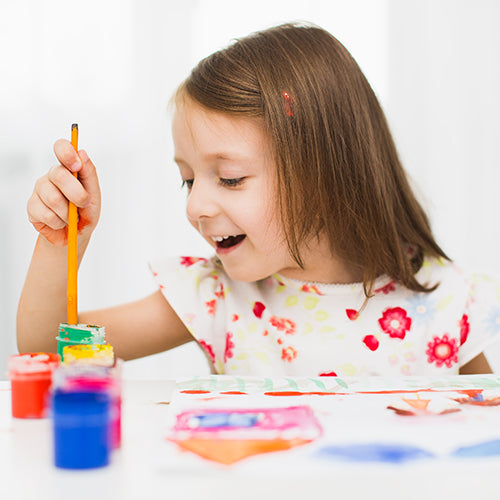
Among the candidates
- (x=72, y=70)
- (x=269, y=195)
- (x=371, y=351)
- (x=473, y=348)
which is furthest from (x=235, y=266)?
(x=72, y=70)

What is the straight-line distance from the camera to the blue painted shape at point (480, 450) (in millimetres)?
450

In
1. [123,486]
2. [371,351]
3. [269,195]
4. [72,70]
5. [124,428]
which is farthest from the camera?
[72,70]

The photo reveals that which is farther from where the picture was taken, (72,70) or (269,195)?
(72,70)

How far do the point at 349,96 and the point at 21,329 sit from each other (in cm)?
55

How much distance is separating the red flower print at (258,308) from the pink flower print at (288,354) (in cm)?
7

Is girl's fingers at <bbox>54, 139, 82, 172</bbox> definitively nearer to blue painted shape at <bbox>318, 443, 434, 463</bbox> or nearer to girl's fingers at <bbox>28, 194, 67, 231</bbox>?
girl's fingers at <bbox>28, 194, 67, 231</bbox>

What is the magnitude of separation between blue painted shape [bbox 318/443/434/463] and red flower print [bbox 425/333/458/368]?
501 millimetres

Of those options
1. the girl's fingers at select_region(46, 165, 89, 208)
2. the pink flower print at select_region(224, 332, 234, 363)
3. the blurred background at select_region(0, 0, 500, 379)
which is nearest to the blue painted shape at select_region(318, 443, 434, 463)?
the girl's fingers at select_region(46, 165, 89, 208)

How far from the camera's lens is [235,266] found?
886mm

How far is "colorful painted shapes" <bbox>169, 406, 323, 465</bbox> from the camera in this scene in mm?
449

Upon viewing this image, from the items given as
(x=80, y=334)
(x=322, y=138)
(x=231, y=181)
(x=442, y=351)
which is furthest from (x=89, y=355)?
(x=442, y=351)

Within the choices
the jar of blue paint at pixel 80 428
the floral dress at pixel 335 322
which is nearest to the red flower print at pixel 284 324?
the floral dress at pixel 335 322

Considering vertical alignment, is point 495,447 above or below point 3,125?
below

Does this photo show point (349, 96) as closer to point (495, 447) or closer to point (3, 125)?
point (495, 447)
